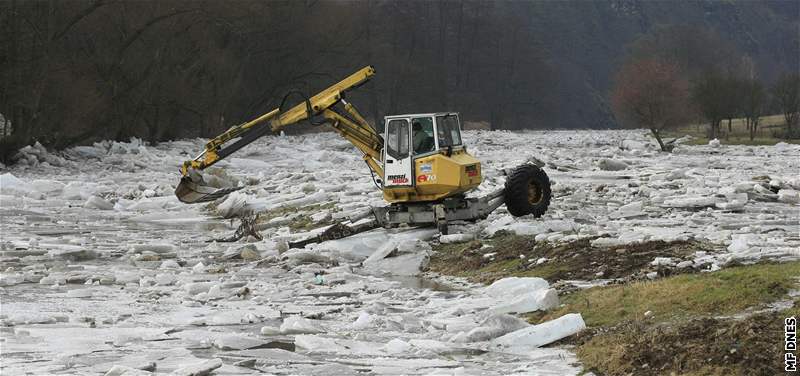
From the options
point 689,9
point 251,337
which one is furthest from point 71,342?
point 689,9

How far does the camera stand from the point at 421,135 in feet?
50.6

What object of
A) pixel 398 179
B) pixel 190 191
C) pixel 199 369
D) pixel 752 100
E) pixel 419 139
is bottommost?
pixel 199 369

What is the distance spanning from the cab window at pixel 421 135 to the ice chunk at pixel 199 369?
8085 mm

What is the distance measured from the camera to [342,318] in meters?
10.4

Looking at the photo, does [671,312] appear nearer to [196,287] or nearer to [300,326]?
[300,326]

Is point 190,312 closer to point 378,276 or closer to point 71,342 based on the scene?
point 71,342

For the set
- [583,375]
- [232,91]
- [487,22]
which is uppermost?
[487,22]

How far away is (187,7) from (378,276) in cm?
3334

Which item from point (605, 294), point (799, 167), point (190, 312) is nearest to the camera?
point (605, 294)

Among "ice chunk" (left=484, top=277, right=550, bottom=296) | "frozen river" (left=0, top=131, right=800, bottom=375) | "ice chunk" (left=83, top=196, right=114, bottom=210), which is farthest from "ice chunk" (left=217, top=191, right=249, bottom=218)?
"ice chunk" (left=484, top=277, right=550, bottom=296)

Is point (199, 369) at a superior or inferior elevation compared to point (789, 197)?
inferior

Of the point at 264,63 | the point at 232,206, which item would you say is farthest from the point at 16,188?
the point at 264,63

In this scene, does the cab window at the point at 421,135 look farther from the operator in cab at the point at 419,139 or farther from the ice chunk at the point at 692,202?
the ice chunk at the point at 692,202

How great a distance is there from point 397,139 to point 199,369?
8.47 m
